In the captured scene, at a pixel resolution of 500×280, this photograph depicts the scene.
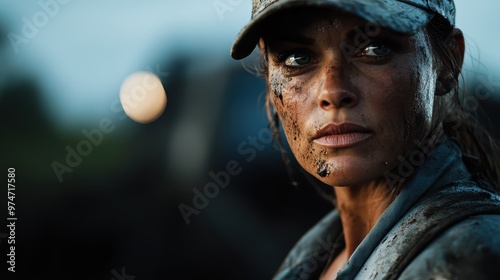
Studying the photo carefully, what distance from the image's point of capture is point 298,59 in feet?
6.35

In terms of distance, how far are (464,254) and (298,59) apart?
769 millimetres

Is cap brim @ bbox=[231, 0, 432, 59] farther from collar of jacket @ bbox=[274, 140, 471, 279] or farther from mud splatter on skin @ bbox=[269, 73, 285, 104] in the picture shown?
collar of jacket @ bbox=[274, 140, 471, 279]

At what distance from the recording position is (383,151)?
1830mm

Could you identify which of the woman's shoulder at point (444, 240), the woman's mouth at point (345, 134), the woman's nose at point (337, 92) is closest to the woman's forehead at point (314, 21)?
the woman's nose at point (337, 92)

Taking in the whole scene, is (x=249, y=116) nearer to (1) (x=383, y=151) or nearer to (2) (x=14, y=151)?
(2) (x=14, y=151)

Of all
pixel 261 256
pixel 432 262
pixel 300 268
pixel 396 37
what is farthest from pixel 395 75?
pixel 261 256

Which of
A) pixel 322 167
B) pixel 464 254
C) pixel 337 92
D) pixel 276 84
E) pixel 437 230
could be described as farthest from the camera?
pixel 276 84

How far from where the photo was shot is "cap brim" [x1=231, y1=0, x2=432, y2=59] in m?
1.64

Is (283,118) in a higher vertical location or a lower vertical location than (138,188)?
higher

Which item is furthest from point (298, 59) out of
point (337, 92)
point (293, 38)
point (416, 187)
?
point (416, 187)

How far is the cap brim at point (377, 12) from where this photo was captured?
5.37 feet

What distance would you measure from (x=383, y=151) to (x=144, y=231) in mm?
4682

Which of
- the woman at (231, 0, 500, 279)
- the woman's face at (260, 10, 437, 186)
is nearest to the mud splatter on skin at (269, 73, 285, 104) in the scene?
the woman at (231, 0, 500, 279)

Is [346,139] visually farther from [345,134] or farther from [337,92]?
[337,92]
